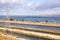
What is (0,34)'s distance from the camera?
22.9ft

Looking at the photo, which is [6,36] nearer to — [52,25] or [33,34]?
[33,34]

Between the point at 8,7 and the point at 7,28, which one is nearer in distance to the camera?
the point at 8,7

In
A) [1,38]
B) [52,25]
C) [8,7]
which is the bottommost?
[1,38]

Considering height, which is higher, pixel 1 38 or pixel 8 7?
pixel 8 7

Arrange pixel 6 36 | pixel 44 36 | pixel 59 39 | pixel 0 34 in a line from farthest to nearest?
pixel 0 34 < pixel 6 36 < pixel 44 36 < pixel 59 39

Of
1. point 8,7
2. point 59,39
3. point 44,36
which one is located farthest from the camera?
point 8,7

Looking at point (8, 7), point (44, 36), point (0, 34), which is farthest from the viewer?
point (0, 34)

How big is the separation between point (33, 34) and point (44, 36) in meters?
0.43

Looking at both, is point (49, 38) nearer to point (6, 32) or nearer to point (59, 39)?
point (59, 39)

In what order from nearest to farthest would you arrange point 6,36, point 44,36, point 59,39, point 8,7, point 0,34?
point 59,39
point 44,36
point 8,7
point 6,36
point 0,34

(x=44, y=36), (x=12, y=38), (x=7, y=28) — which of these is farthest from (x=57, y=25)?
(x=7, y=28)

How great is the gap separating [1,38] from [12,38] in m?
0.90

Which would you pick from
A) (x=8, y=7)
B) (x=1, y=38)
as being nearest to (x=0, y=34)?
(x=1, y=38)

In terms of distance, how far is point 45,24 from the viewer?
213 inches
